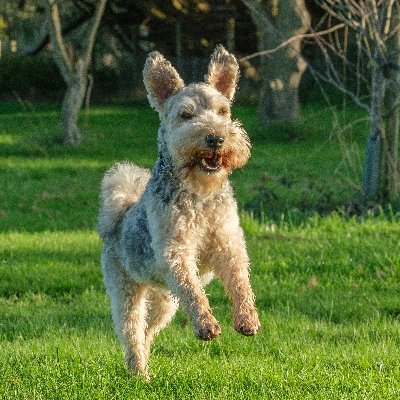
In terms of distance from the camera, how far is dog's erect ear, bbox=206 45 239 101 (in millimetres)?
5883

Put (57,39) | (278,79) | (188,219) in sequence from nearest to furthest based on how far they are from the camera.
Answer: (188,219) < (57,39) < (278,79)

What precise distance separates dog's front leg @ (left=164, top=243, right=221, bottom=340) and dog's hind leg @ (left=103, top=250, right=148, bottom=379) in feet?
2.69

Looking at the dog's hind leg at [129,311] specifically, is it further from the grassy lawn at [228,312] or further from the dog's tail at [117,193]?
the dog's tail at [117,193]

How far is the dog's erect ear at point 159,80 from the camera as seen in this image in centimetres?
584

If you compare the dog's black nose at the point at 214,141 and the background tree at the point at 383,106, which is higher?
the dog's black nose at the point at 214,141

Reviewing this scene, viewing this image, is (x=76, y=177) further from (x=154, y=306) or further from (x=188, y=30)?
(x=188, y=30)

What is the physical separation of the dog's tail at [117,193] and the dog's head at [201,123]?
0.80 m

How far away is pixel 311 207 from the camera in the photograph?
485 inches

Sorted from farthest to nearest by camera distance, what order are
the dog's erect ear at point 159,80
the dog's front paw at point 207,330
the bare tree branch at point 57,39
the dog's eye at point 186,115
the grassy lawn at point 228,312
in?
the bare tree branch at point 57,39 < the dog's erect ear at point 159,80 < the grassy lawn at point 228,312 < the dog's eye at point 186,115 < the dog's front paw at point 207,330

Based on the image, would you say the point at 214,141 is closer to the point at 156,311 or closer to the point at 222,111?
the point at 222,111

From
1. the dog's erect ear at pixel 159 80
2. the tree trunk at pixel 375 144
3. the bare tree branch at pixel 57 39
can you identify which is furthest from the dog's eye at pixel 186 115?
the bare tree branch at pixel 57 39

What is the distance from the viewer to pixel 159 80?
591 centimetres

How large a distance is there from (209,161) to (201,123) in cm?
22

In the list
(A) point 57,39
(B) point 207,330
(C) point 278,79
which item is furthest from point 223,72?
(C) point 278,79
